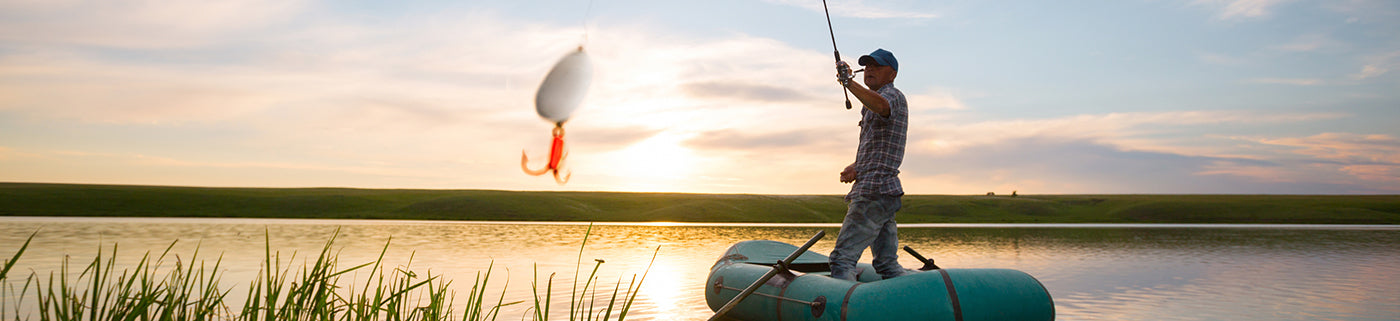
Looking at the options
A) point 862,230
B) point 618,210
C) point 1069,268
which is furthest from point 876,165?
point 618,210

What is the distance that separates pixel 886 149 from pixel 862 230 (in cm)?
76

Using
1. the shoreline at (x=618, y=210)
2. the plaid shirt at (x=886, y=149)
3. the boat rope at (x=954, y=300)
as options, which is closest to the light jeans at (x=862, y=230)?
the plaid shirt at (x=886, y=149)

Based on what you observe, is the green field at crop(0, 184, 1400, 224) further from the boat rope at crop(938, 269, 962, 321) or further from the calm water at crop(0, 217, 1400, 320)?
the boat rope at crop(938, 269, 962, 321)

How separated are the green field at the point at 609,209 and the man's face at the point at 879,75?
51374mm

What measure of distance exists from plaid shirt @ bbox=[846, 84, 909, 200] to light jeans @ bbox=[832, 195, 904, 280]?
0.33 feet

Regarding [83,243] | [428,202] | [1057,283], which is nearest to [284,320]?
[1057,283]

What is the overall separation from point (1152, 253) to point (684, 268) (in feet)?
50.3

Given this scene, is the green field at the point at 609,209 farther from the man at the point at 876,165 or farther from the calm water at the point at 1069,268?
the man at the point at 876,165

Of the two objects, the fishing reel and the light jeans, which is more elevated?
the fishing reel

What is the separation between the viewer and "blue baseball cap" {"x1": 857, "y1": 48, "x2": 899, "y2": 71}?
777 cm

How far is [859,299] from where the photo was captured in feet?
24.1

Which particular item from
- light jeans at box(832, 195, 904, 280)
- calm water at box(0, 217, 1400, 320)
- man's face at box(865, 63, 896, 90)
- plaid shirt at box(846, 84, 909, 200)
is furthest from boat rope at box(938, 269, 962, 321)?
calm water at box(0, 217, 1400, 320)

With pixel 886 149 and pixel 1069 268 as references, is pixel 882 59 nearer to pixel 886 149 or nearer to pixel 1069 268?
pixel 886 149

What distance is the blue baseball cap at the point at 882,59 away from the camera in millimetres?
7769
